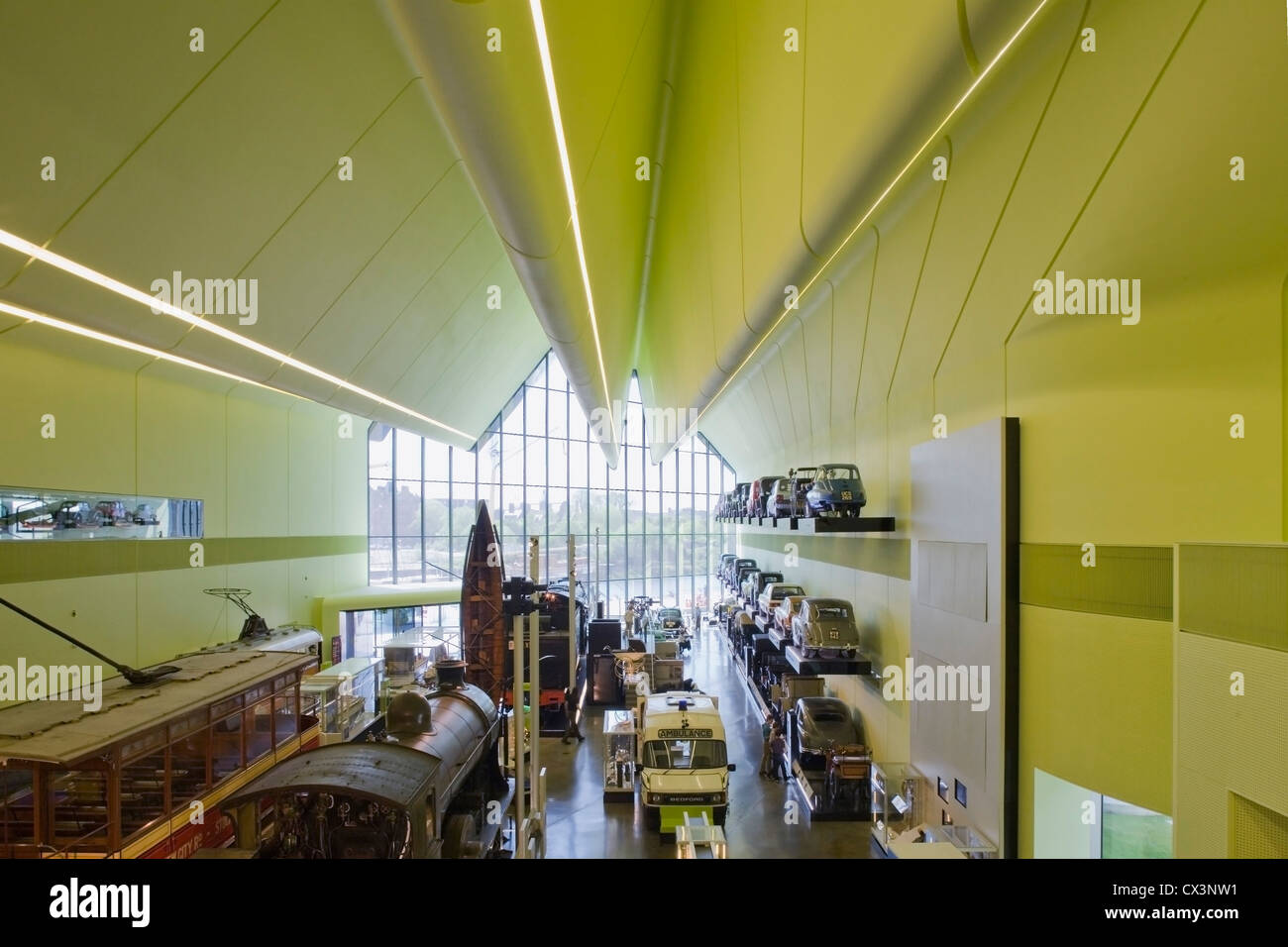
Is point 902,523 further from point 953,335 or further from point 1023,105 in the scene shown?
point 1023,105

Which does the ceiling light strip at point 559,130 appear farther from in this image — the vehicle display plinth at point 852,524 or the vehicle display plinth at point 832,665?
the vehicle display plinth at point 832,665

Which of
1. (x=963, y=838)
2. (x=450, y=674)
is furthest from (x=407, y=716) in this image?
(x=963, y=838)

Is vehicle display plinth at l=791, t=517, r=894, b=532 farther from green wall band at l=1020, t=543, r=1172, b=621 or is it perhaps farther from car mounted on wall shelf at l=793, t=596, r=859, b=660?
green wall band at l=1020, t=543, r=1172, b=621

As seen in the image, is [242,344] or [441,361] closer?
[242,344]

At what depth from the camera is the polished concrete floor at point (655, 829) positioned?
877 centimetres

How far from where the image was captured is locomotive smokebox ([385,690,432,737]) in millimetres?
7340

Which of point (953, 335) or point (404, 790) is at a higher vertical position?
point (953, 335)

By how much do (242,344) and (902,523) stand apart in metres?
11.0

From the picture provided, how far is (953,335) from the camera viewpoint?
7414 millimetres

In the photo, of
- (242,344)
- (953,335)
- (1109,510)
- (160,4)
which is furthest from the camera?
(242,344)

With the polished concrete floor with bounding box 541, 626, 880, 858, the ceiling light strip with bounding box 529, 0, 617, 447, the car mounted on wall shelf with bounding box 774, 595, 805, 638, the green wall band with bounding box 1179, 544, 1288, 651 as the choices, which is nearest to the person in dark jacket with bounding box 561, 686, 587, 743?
the polished concrete floor with bounding box 541, 626, 880, 858

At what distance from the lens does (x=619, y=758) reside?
11.0 metres

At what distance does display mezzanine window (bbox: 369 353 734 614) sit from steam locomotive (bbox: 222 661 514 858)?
622 inches
